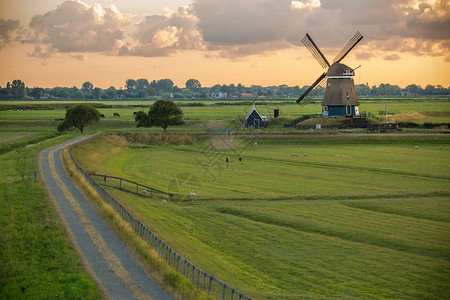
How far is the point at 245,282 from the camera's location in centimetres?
2616

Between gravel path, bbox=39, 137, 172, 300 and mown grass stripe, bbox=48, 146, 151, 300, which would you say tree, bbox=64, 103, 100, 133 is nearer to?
gravel path, bbox=39, 137, 172, 300

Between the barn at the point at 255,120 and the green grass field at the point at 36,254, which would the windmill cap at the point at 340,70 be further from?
the green grass field at the point at 36,254

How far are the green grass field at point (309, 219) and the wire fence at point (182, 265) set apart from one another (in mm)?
1783

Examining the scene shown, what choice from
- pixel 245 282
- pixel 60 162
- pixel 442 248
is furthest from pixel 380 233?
pixel 60 162

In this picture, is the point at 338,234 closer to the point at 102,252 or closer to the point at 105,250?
the point at 105,250

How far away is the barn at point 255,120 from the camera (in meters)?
115

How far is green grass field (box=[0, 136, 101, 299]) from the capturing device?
21578 millimetres

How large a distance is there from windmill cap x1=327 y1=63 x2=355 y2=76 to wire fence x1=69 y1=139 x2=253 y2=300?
86663 millimetres

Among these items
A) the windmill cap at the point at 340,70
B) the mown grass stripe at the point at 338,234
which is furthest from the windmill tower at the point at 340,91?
the mown grass stripe at the point at 338,234

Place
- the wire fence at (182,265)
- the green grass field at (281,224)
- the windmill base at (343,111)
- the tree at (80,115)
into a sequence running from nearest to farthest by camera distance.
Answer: the wire fence at (182,265)
the green grass field at (281,224)
the tree at (80,115)
the windmill base at (343,111)

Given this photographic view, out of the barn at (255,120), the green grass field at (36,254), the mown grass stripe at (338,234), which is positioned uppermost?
the barn at (255,120)

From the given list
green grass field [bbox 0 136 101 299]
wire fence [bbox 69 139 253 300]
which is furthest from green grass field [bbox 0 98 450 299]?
wire fence [bbox 69 139 253 300]

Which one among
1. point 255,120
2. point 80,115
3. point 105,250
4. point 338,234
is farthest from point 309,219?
point 255,120

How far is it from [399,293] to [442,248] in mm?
7928
